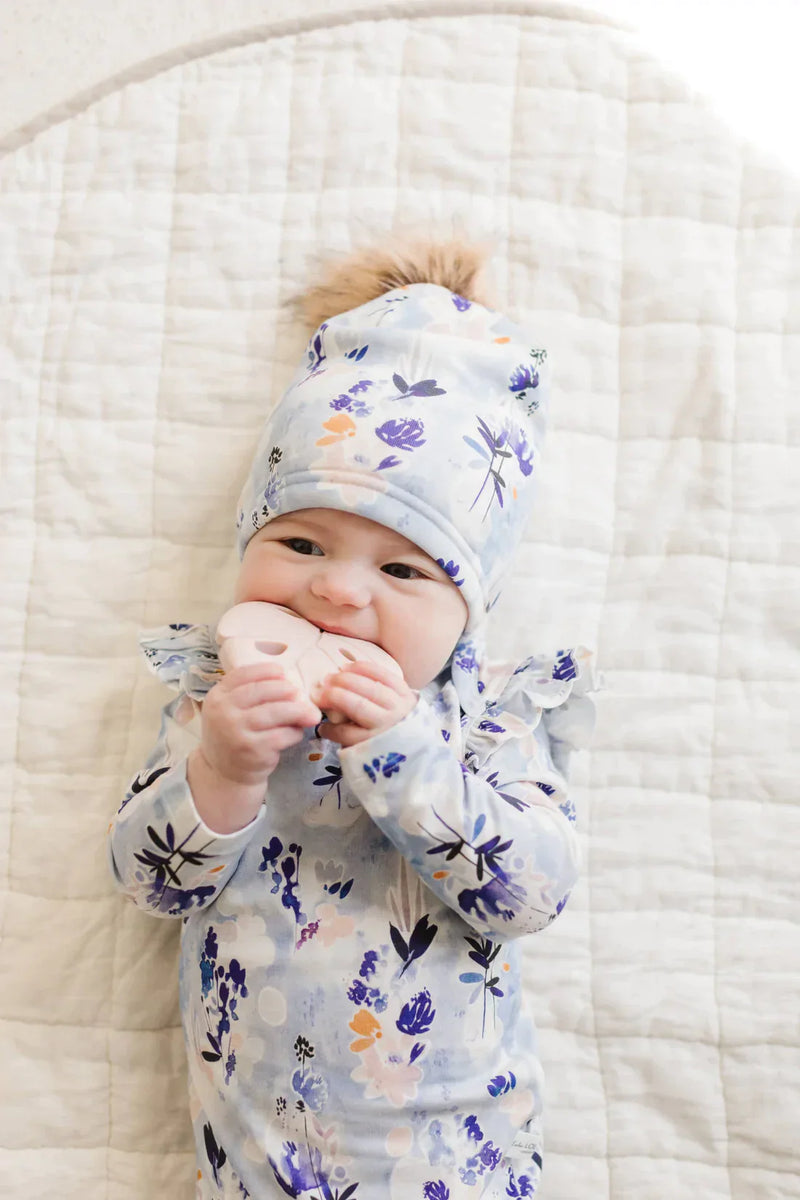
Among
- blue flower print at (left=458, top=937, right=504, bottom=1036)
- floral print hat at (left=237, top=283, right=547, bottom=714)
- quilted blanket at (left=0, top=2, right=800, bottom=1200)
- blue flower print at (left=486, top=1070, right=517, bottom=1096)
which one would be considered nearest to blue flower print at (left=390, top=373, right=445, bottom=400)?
floral print hat at (left=237, top=283, right=547, bottom=714)

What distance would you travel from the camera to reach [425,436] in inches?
34.3

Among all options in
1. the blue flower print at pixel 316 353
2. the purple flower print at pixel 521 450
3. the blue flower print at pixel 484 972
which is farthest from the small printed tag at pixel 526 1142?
the blue flower print at pixel 316 353

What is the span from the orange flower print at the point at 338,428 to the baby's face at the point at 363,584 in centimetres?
6

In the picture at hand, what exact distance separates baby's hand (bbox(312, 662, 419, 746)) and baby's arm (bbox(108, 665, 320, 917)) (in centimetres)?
2

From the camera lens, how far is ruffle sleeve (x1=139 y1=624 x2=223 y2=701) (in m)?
0.92

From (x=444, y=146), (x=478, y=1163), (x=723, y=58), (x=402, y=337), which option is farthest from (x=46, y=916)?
(x=723, y=58)

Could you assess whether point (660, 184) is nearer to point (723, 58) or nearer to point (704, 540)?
point (723, 58)

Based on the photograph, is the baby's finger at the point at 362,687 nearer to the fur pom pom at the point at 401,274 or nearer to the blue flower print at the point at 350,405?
the blue flower print at the point at 350,405

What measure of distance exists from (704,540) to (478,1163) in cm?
58

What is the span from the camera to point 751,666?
Answer: 1.04 metres

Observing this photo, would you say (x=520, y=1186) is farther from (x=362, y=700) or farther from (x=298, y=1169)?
(x=362, y=700)

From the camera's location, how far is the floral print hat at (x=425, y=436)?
0.85m

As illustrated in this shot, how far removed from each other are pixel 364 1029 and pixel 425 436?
46 cm

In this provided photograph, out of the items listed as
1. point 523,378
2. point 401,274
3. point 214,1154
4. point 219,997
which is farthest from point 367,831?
point 401,274
